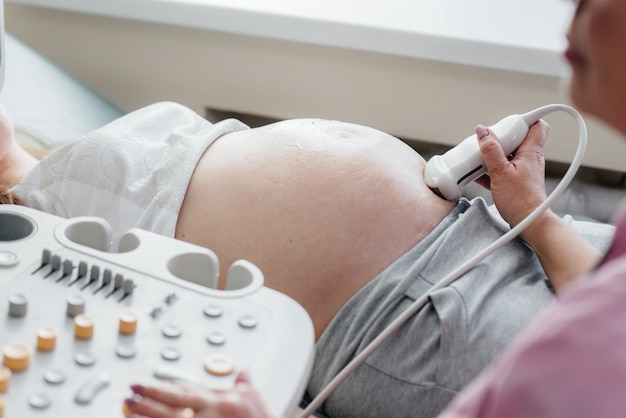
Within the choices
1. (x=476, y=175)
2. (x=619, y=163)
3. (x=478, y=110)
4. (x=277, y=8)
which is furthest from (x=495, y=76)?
(x=476, y=175)

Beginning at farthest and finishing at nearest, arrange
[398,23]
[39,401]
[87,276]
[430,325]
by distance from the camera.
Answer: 1. [398,23]
2. [430,325]
3. [87,276]
4. [39,401]

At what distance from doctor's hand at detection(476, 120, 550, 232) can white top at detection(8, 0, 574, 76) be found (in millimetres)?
528

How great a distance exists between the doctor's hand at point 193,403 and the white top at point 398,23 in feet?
3.50

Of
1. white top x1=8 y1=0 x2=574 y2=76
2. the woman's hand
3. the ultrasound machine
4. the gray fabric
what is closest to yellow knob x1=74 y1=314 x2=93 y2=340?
the ultrasound machine

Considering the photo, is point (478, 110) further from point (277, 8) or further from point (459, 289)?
point (459, 289)

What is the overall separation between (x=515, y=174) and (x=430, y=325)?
25 centimetres

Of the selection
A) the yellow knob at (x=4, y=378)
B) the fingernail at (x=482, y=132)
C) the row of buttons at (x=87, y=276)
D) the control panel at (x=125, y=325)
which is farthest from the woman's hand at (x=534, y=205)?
the yellow knob at (x=4, y=378)

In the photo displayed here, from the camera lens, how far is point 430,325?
0.84 metres

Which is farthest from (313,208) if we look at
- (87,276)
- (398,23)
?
(398,23)

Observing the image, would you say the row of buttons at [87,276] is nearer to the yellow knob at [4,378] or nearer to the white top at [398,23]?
the yellow knob at [4,378]

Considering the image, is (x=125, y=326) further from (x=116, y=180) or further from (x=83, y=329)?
(x=116, y=180)

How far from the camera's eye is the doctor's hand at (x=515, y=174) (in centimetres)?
96

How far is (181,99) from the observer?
169 centimetres

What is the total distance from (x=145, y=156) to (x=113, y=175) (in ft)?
0.17
